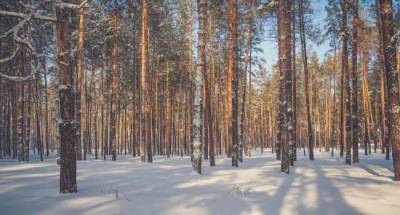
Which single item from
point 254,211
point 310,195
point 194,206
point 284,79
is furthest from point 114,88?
point 254,211

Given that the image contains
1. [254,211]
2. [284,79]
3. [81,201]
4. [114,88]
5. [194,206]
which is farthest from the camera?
[114,88]

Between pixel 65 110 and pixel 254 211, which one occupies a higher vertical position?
pixel 65 110

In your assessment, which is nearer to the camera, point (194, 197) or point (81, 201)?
point (81, 201)

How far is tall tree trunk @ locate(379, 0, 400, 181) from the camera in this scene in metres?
10.4

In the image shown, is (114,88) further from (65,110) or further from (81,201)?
(81,201)

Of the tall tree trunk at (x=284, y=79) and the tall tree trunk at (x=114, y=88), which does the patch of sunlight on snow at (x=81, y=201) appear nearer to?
the tall tree trunk at (x=284, y=79)

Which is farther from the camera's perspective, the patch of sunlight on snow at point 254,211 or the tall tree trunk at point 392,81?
the tall tree trunk at point 392,81

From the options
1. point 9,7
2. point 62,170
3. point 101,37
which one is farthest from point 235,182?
point 101,37

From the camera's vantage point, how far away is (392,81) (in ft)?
34.4

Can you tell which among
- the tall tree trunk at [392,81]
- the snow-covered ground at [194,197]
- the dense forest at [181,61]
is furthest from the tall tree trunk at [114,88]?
the tall tree trunk at [392,81]

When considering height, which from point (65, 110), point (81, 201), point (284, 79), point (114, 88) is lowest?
point (81, 201)

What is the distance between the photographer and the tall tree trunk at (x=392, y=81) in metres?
10.4

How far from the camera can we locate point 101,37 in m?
27.4

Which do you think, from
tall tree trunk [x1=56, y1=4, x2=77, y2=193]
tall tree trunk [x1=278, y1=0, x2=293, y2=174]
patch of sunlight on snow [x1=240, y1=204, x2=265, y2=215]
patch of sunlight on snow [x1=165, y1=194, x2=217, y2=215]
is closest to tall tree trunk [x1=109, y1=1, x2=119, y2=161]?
tall tree trunk [x1=278, y1=0, x2=293, y2=174]
